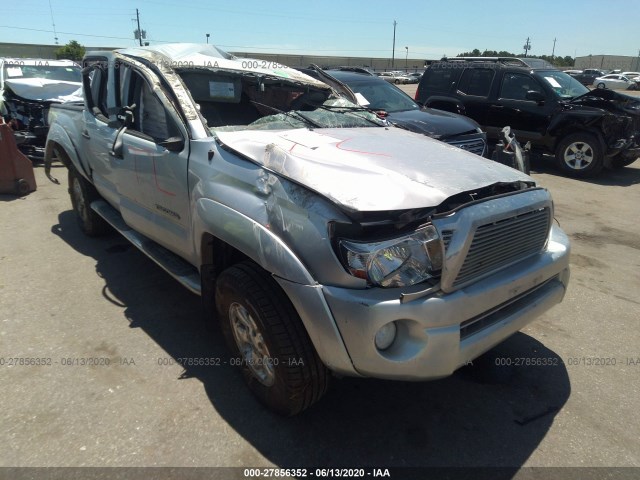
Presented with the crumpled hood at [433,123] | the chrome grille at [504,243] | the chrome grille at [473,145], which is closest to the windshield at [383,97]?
the crumpled hood at [433,123]

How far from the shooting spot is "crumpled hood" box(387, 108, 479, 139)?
6688mm

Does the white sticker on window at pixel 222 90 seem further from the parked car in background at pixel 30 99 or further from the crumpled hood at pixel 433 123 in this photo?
the parked car in background at pixel 30 99

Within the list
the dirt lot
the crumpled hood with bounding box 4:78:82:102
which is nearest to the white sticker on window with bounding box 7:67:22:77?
the crumpled hood with bounding box 4:78:82:102

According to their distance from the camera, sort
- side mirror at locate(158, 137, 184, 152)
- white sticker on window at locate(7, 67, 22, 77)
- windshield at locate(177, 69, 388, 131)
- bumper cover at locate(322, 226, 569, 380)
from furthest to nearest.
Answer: white sticker on window at locate(7, 67, 22, 77)
windshield at locate(177, 69, 388, 131)
side mirror at locate(158, 137, 184, 152)
bumper cover at locate(322, 226, 569, 380)

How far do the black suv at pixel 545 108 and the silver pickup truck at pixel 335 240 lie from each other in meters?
6.59

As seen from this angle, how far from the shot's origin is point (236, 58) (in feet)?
13.9

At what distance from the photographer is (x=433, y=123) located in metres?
6.95

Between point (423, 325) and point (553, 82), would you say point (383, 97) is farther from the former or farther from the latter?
point (423, 325)

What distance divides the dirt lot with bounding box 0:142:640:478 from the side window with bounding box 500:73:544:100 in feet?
20.1

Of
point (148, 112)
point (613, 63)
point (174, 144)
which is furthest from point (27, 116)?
point (613, 63)

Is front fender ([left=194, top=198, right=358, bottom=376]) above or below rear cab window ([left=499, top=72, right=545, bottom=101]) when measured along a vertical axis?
below

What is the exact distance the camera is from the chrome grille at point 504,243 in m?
2.21

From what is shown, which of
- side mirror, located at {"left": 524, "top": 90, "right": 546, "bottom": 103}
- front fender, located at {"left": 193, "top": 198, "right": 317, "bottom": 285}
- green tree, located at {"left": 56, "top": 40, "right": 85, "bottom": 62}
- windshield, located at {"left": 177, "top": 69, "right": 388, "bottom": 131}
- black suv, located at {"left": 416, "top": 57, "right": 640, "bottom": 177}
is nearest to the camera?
front fender, located at {"left": 193, "top": 198, "right": 317, "bottom": 285}

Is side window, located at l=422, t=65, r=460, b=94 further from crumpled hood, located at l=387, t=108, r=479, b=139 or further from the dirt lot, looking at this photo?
the dirt lot
